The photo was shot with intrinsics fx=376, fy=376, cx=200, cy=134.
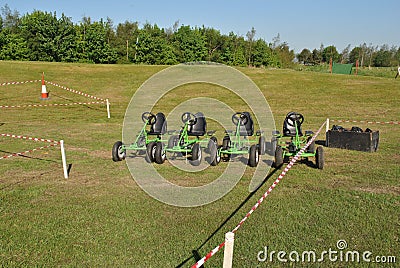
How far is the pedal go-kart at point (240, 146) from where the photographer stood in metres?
8.95

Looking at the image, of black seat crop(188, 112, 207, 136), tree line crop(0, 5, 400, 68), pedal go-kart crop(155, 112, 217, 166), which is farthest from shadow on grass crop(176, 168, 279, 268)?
tree line crop(0, 5, 400, 68)

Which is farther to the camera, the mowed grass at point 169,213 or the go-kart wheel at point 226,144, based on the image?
the go-kart wheel at point 226,144

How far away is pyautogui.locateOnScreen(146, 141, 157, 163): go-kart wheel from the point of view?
9.20 meters

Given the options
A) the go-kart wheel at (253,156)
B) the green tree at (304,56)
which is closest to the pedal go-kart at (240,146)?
the go-kart wheel at (253,156)

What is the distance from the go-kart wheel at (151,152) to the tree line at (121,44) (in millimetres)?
41599

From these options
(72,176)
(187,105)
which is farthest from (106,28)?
(72,176)

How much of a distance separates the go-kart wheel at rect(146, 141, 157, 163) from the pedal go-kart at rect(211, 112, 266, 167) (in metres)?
1.48

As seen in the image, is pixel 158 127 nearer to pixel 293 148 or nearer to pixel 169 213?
pixel 293 148

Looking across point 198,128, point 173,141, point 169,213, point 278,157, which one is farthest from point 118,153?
point 278,157

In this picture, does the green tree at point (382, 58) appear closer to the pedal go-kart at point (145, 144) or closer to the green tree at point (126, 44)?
the green tree at point (126, 44)

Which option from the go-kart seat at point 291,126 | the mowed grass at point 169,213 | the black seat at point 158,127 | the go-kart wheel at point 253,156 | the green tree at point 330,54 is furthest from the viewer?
the green tree at point 330,54

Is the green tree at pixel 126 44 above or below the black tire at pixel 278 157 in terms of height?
above

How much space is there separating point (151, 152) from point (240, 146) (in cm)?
227

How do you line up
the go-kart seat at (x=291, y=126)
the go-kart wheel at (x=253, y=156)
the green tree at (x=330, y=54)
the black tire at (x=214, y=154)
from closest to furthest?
the go-kart wheel at (x=253, y=156) → the black tire at (x=214, y=154) → the go-kart seat at (x=291, y=126) → the green tree at (x=330, y=54)
